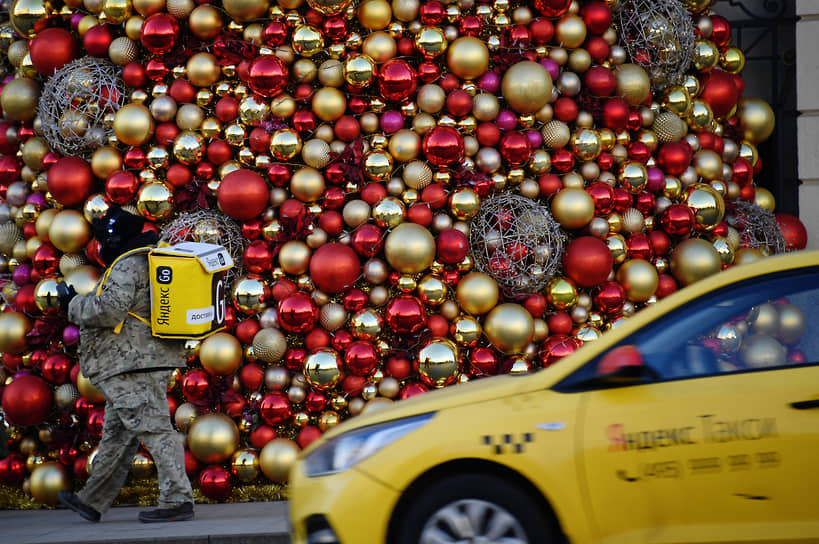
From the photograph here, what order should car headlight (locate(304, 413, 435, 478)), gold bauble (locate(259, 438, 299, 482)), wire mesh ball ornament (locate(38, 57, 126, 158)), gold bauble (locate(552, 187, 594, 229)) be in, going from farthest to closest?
wire mesh ball ornament (locate(38, 57, 126, 158)) → gold bauble (locate(552, 187, 594, 229)) → gold bauble (locate(259, 438, 299, 482)) → car headlight (locate(304, 413, 435, 478))

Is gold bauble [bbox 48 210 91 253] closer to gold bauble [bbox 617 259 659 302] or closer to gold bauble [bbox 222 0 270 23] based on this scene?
gold bauble [bbox 222 0 270 23]

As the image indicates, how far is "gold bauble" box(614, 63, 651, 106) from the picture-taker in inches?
275

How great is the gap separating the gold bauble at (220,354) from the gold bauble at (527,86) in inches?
111

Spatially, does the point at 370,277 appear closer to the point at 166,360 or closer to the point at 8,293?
the point at 166,360

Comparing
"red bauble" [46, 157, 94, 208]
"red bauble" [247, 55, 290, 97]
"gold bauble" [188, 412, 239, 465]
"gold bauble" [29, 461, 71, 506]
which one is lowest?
"gold bauble" [29, 461, 71, 506]

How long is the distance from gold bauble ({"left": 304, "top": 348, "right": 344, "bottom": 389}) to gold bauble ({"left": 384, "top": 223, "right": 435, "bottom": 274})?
2.73 feet

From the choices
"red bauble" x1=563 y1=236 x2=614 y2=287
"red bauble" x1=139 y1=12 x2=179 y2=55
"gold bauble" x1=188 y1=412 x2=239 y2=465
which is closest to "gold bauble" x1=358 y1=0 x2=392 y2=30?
"red bauble" x1=139 y1=12 x2=179 y2=55

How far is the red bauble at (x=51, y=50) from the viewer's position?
7086 mm

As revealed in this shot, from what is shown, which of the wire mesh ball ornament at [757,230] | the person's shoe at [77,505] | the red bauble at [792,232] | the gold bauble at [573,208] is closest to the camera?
the person's shoe at [77,505]

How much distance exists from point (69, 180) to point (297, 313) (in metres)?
2.14

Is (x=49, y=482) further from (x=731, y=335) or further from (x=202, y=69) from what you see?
(x=731, y=335)

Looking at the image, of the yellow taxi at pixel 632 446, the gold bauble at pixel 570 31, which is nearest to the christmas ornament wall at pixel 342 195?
the gold bauble at pixel 570 31

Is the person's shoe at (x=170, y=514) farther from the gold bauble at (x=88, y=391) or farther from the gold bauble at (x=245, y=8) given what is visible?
the gold bauble at (x=245, y=8)

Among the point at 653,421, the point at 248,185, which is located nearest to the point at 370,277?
the point at 248,185
